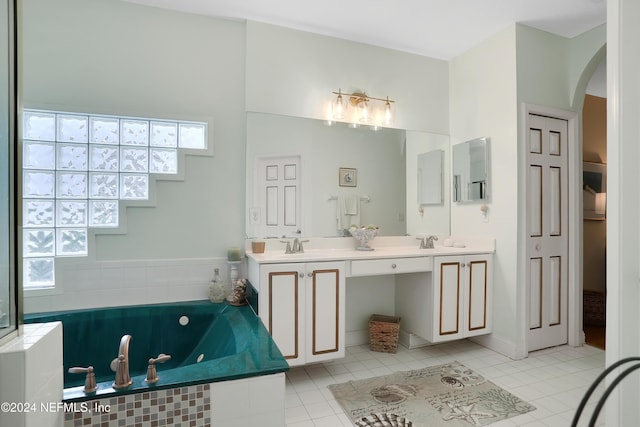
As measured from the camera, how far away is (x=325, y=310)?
2.41m

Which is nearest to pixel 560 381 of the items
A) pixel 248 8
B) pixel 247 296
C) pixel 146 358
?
pixel 247 296

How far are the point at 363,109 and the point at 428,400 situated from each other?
2298mm

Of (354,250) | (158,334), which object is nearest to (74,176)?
(158,334)

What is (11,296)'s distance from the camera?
1.09 meters

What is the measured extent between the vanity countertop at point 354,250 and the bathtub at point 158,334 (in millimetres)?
456

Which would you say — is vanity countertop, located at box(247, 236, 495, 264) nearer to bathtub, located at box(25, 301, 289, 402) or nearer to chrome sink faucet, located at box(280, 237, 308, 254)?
chrome sink faucet, located at box(280, 237, 308, 254)

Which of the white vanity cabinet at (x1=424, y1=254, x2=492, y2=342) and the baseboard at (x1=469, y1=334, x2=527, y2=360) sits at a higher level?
the white vanity cabinet at (x1=424, y1=254, x2=492, y2=342)

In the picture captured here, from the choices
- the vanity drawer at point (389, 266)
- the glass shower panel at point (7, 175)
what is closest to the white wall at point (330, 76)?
the vanity drawer at point (389, 266)

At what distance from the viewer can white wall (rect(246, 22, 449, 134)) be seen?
9.09ft

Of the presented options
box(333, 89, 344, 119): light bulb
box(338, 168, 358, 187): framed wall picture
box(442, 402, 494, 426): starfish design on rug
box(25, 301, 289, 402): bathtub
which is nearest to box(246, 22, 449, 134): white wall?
box(333, 89, 344, 119): light bulb

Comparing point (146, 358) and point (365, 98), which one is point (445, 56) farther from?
point (146, 358)

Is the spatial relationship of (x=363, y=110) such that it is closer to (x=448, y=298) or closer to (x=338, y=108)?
(x=338, y=108)

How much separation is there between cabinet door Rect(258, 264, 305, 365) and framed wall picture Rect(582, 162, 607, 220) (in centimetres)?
370

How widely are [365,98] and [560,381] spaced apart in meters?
2.61
